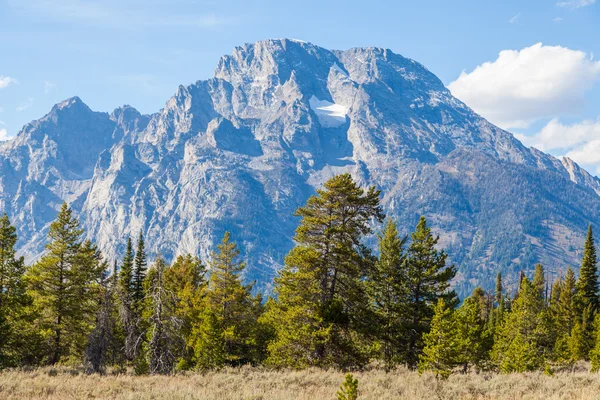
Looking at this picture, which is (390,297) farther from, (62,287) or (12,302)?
(12,302)

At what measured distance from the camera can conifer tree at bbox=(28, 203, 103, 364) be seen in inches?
1364

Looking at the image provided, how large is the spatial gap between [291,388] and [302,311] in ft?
30.4

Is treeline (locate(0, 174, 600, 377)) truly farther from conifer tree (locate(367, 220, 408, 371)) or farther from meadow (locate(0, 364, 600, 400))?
meadow (locate(0, 364, 600, 400))

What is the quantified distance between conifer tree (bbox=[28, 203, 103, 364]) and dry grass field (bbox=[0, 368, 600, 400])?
17.2 m

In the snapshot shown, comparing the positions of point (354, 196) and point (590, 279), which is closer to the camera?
point (354, 196)

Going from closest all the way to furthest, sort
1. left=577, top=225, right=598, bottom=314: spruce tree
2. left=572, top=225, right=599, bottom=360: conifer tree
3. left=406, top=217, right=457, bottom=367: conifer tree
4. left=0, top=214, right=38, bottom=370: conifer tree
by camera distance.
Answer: left=406, top=217, right=457, bottom=367: conifer tree
left=0, top=214, right=38, bottom=370: conifer tree
left=572, top=225, right=599, bottom=360: conifer tree
left=577, top=225, right=598, bottom=314: spruce tree

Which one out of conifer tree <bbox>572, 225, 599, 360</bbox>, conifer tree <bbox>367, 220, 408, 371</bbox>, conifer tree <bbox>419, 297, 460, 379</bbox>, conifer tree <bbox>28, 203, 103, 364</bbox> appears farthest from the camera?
conifer tree <bbox>572, 225, 599, 360</bbox>

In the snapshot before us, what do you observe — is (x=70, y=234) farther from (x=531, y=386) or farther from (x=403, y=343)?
(x=531, y=386)

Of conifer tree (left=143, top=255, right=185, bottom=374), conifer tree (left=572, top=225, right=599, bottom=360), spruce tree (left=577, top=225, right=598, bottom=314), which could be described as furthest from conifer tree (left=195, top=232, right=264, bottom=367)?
spruce tree (left=577, top=225, right=598, bottom=314)

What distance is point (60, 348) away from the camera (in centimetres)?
3622

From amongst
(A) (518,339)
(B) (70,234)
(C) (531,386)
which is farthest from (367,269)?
(B) (70,234)

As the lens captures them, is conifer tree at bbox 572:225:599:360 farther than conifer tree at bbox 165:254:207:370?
Yes

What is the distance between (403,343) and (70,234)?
26084mm

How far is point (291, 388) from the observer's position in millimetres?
16062
